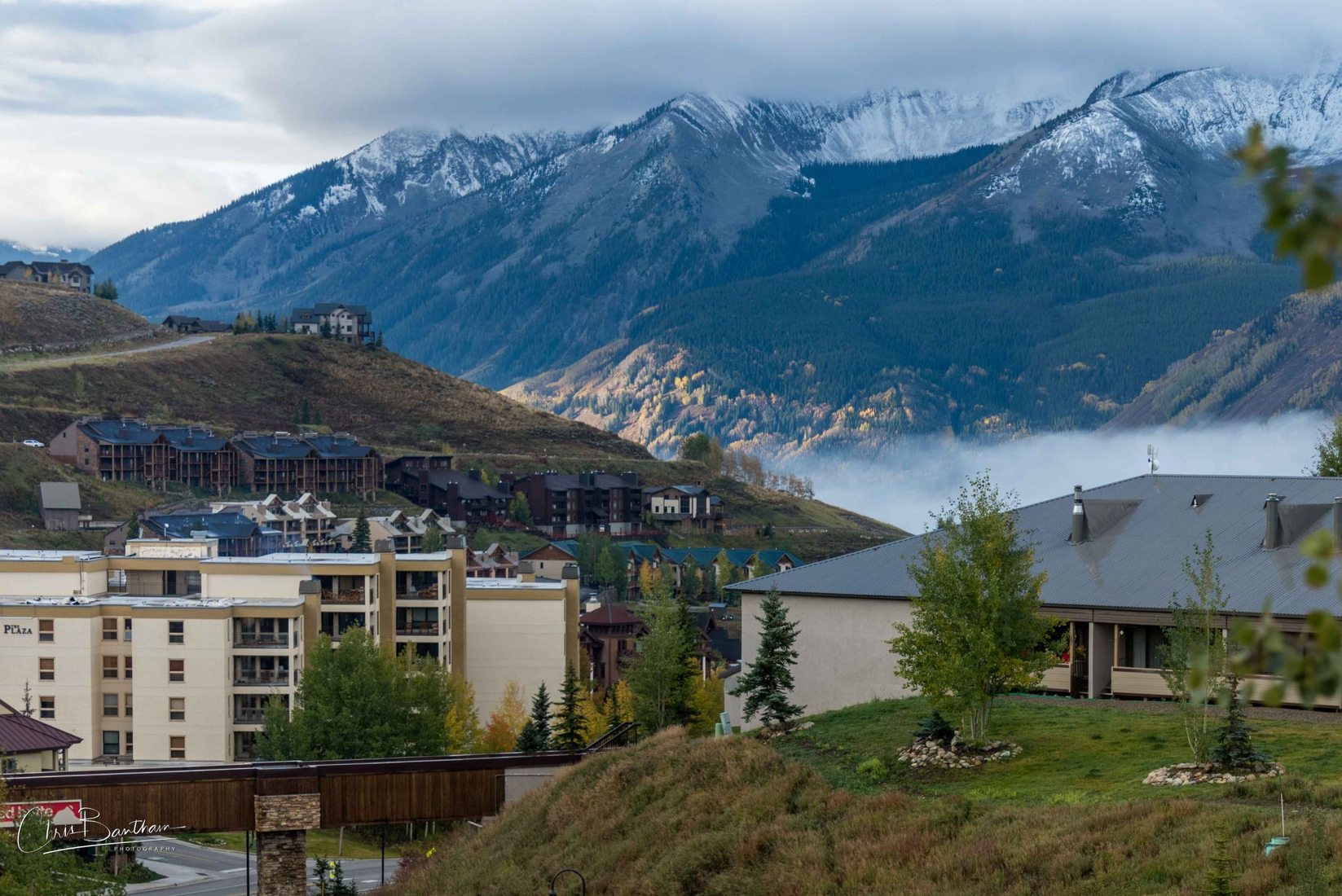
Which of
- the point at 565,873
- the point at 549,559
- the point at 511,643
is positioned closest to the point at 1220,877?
the point at 565,873

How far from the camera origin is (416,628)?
79250mm

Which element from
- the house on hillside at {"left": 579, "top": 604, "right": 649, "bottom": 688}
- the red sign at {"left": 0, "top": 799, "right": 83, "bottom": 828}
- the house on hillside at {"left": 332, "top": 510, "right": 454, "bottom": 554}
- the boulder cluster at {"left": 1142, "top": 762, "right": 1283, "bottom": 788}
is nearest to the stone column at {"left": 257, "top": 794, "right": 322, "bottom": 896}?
the red sign at {"left": 0, "top": 799, "right": 83, "bottom": 828}

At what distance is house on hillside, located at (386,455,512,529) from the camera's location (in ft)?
538

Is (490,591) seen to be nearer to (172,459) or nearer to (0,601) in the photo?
(0,601)

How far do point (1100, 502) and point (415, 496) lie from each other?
128m

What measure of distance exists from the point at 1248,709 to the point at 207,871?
1303 inches

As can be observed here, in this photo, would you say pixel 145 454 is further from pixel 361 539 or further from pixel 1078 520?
pixel 1078 520

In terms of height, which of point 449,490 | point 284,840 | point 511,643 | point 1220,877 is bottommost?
point 284,840

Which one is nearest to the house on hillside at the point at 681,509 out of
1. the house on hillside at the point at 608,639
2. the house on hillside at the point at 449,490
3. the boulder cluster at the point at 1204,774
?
the house on hillside at the point at 449,490

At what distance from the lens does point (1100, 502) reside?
4475 centimetres

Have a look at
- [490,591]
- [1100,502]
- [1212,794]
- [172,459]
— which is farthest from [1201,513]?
[172,459]

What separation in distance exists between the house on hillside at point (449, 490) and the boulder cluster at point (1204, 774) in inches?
5250

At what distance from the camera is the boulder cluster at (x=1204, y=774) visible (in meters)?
27.2

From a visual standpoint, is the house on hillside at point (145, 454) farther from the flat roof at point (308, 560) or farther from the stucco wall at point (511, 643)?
the stucco wall at point (511, 643)
